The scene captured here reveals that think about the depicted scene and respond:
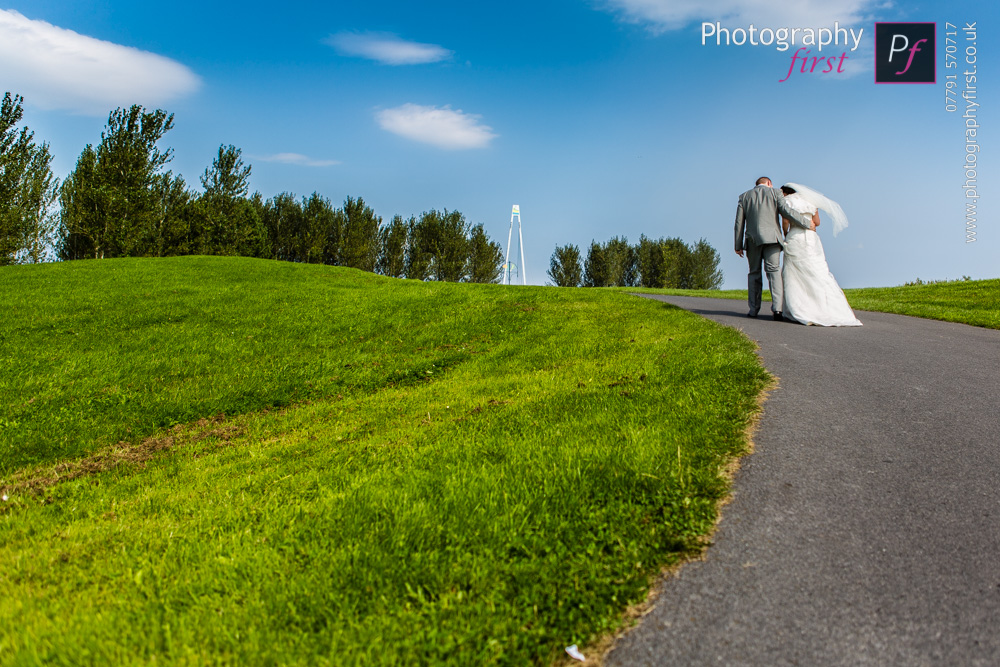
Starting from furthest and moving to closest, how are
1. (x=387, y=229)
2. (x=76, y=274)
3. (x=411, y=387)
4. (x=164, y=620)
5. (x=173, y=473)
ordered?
(x=387, y=229)
(x=76, y=274)
(x=411, y=387)
(x=173, y=473)
(x=164, y=620)

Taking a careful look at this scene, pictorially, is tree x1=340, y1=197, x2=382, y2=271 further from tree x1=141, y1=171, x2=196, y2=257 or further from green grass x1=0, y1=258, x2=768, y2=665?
green grass x1=0, y1=258, x2=768, y2=665

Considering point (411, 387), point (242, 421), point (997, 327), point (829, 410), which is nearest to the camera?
point (829, 410)

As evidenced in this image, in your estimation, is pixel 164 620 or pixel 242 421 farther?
pixel 242 421

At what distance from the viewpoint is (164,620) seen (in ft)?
10.7

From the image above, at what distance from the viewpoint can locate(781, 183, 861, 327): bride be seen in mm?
11406

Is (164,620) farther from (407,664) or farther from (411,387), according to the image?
(411,387)

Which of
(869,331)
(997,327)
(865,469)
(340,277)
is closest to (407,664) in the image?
(865,469)

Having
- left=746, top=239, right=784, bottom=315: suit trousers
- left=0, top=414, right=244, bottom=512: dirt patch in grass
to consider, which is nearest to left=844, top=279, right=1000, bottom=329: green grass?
left=746, top=239, right=784, bottom=315: suit trousers

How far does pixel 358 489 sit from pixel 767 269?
1035cm

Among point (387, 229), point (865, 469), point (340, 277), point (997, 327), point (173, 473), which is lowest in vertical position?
point (173, 473)

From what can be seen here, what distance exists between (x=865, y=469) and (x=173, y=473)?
6.48m

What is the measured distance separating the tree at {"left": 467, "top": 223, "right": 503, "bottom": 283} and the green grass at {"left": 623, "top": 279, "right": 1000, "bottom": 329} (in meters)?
34.7

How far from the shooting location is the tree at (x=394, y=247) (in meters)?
54.2

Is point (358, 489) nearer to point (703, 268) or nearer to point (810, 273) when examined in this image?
point (810, 273)
